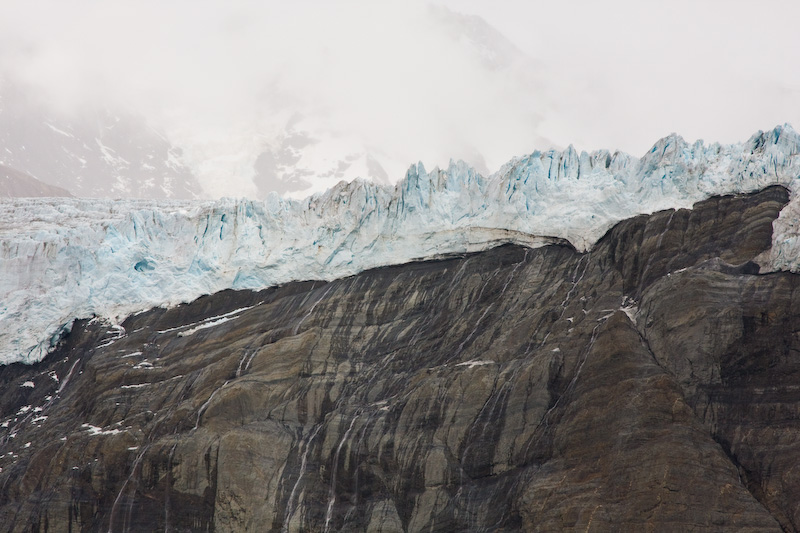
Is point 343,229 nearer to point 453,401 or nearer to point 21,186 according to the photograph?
point 453,401

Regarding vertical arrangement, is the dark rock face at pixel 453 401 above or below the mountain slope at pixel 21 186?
below

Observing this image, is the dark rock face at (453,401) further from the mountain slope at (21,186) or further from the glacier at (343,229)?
the mountain slope at (21,186)

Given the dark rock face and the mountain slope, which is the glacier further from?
the mountain slope

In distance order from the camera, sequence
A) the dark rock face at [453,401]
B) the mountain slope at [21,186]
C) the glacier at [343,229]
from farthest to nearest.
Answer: the mountain slope at [21,186] < the glacier at [343,229] < the dark rock face at [453,401]

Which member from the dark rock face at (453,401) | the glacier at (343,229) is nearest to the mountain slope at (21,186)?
the glacier at (343,229)

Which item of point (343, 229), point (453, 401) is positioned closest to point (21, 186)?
point (343, 229)

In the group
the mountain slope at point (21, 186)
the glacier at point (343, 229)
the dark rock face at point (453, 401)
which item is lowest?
the dark rock face at point (453, 401)

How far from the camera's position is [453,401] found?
43344 mm

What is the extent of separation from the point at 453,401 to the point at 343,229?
14493mm

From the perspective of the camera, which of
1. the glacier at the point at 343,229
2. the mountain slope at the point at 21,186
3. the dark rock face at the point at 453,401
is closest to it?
the dark rock face at the point at 453,401

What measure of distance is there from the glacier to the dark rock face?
1272 mm

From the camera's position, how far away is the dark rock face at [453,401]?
36.4 meters

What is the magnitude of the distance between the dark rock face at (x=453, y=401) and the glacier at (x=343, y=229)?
50.1 inches

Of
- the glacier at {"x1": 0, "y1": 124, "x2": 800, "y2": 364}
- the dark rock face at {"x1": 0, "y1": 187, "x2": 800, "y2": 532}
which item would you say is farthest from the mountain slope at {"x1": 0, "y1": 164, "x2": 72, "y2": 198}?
the dark rock face at {"x1": 0, "y1": 187, "x2": 800, "y2": 532}
